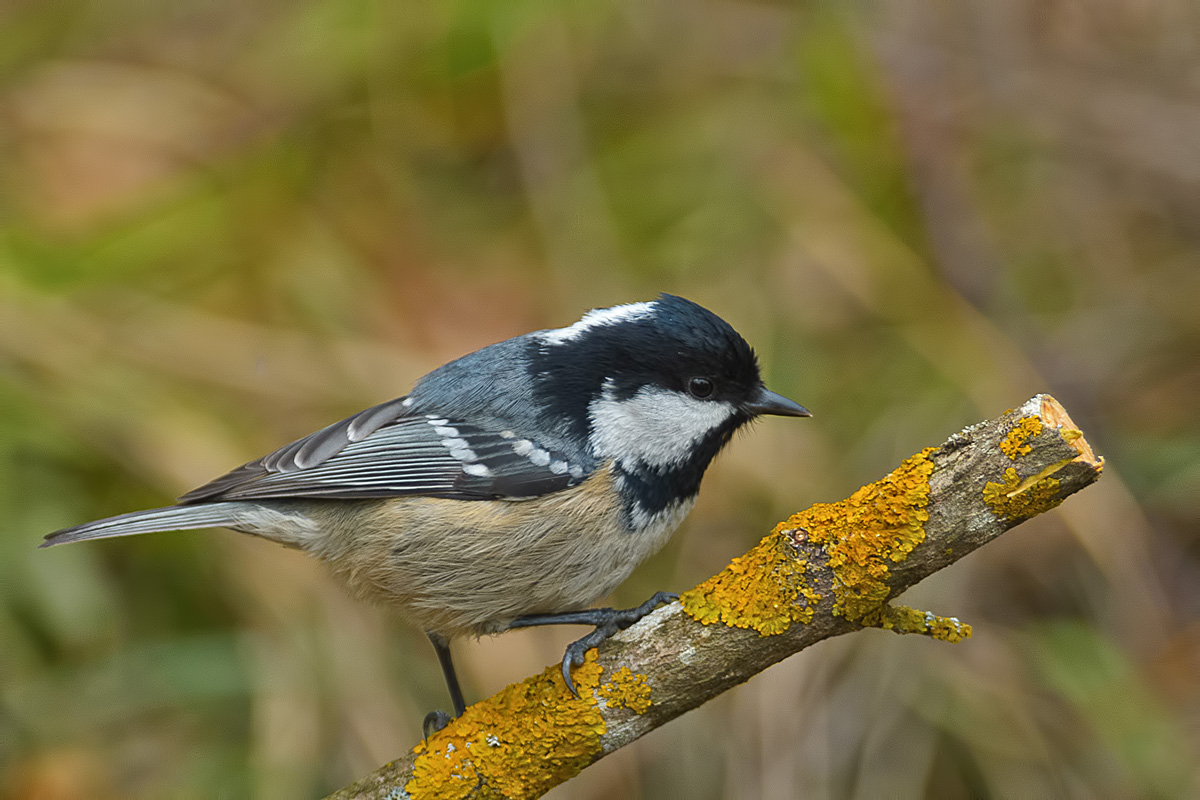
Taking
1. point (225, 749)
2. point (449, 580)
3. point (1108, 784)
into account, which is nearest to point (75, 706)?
point (225, 749)

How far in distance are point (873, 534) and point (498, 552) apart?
893mm

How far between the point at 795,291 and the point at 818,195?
406mm

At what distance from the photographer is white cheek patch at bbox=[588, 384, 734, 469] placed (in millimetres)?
2207

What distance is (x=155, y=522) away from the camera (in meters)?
2.23

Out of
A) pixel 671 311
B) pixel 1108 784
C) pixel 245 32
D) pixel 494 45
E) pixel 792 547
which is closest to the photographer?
pixel 792 547

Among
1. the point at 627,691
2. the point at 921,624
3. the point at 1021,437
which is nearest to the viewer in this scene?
the point at 1021,437

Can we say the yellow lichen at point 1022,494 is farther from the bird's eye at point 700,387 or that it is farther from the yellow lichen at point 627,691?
the bird's eye at point 700,387

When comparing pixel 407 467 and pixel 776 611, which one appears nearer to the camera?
pixel 776 611

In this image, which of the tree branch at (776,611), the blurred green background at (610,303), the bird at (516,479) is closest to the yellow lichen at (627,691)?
the tree branch at (776,611)

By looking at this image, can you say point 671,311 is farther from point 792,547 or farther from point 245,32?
point 245,32

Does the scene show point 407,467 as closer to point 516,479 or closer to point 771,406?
point 516,479

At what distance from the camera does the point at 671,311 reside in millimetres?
2281

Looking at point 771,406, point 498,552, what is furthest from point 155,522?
point 771,406

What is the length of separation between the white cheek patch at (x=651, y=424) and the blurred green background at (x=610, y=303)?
90cm
